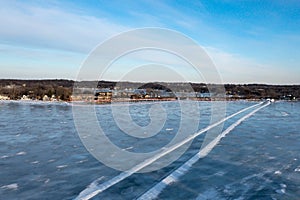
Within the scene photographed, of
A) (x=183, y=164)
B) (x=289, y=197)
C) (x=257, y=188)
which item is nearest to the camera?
(x=289, y=197)

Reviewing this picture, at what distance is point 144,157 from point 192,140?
2682mm

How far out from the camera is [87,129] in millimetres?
10430

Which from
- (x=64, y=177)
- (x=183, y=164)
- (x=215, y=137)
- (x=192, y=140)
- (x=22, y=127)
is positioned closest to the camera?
(x=64, y=177)

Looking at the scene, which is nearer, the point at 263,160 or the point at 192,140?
the point at 263,160

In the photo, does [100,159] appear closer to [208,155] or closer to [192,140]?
[208,155]

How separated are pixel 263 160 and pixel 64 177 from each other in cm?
419

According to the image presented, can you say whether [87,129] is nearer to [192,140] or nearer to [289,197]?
[192,140]

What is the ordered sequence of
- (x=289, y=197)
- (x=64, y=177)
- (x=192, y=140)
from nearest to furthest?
1. (x=289, y=197)
2. (x=64, y=177)
3. (x=192, y=140)

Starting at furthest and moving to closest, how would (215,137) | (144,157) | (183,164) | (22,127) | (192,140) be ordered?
(22,127) < (215,137) < (192,140) < (144,157) < (183,164)

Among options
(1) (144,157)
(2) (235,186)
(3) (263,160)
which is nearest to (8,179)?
(1) (144,157)

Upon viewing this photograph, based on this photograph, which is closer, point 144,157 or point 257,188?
point 257,188

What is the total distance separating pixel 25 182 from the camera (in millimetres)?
4617

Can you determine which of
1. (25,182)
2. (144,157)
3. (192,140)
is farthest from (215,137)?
(25,182)

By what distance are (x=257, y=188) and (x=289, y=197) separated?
1.59 feet
